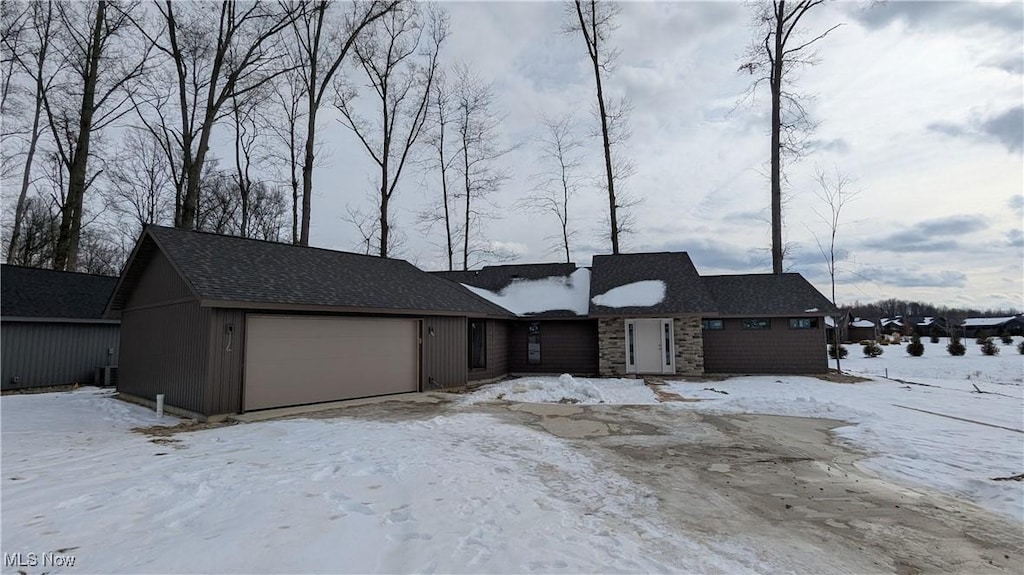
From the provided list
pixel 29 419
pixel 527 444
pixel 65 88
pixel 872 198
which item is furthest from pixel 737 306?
pixel 65 88

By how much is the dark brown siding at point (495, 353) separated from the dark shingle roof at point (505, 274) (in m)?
2.80

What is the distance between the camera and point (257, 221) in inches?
1006

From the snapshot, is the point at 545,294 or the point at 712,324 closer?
the point at 712,324

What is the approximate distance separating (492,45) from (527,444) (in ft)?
42.7

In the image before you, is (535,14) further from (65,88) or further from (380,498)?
(65,88)

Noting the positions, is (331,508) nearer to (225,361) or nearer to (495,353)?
(225,361)

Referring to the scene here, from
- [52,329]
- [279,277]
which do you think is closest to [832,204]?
[279,277]

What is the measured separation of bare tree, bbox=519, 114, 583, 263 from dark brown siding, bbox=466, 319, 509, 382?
891cm

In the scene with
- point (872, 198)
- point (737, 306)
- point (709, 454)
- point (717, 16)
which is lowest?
point (709, 454)

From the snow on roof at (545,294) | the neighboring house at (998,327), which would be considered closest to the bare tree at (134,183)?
the snow on roof at (545,294)

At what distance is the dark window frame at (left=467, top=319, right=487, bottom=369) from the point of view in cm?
1532

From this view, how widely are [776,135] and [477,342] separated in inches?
626

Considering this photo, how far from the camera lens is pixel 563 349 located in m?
17.6

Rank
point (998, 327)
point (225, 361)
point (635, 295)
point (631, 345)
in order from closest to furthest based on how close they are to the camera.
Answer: point (225, 361) → point (631, 345) → point (635, 295) → point (998, 327)
